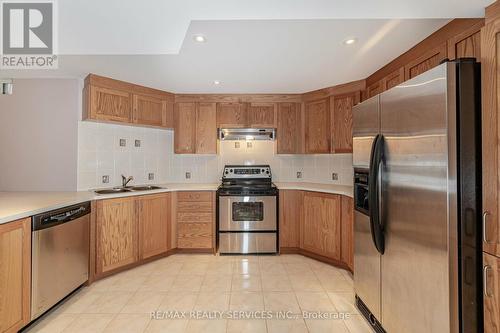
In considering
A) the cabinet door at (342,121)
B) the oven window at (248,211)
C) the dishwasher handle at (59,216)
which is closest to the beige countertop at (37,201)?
the dishwasher handle at (59,216)

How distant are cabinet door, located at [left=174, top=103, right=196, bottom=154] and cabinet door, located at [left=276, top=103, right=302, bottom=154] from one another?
1219mm

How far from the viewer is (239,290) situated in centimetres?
233

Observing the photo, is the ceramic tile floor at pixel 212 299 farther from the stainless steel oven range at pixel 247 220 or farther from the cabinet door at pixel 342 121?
the cabinet door at pixel 342 121

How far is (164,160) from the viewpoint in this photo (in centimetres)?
363

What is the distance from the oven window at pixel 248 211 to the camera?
10.6 feet

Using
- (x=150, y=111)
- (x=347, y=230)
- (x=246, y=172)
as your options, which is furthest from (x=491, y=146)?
(x=150, y=111)

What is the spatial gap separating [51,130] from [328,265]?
3514 mm

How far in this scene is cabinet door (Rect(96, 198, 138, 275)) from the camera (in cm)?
250

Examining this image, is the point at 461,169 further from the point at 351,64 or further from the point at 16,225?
the point at 16,225

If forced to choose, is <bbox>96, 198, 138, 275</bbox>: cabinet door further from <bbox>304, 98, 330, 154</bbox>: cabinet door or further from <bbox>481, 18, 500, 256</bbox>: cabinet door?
<bbox>481, 18, 500, 256</bbox>: cabinet door

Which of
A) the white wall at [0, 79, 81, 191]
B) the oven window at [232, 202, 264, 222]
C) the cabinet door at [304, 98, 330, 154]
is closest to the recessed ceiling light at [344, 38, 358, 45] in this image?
the cabinet door at [304, 98, 330, 154]

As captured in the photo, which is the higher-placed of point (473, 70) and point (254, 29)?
point (254, 29)

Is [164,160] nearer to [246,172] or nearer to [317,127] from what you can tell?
[246,172]

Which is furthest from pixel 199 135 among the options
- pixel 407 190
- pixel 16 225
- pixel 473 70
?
pixel 473 70
